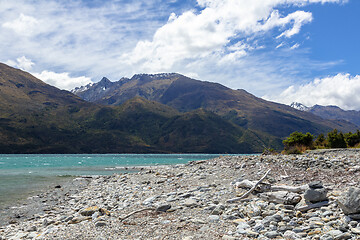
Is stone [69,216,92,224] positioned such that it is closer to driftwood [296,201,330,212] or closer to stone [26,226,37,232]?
stone [26,226,37,232]

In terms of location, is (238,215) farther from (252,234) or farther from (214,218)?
(252,234)

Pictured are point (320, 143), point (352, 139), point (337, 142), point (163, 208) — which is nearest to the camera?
point (163, 208)

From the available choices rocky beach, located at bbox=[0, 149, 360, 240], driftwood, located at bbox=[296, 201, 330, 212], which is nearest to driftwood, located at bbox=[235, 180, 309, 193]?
rocky beach, located at bbox=[0, 149, 360, 240]

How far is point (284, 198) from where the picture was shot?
1124cm

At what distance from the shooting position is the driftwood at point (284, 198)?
11.0 metres

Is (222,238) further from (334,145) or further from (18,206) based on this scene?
(334,145)

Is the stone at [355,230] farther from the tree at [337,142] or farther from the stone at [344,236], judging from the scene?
the tree at [337,142]

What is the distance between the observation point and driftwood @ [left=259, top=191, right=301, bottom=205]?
36.0 feet

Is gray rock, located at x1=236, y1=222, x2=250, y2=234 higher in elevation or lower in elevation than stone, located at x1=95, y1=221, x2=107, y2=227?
higher

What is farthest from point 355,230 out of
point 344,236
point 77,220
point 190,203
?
point 77,220

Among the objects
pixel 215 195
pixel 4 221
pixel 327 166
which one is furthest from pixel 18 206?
pixel 327 166

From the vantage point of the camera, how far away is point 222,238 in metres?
8.75

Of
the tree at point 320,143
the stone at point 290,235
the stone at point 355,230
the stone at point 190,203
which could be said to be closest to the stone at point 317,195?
the stone at point 355,230

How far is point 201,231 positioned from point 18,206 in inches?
687
